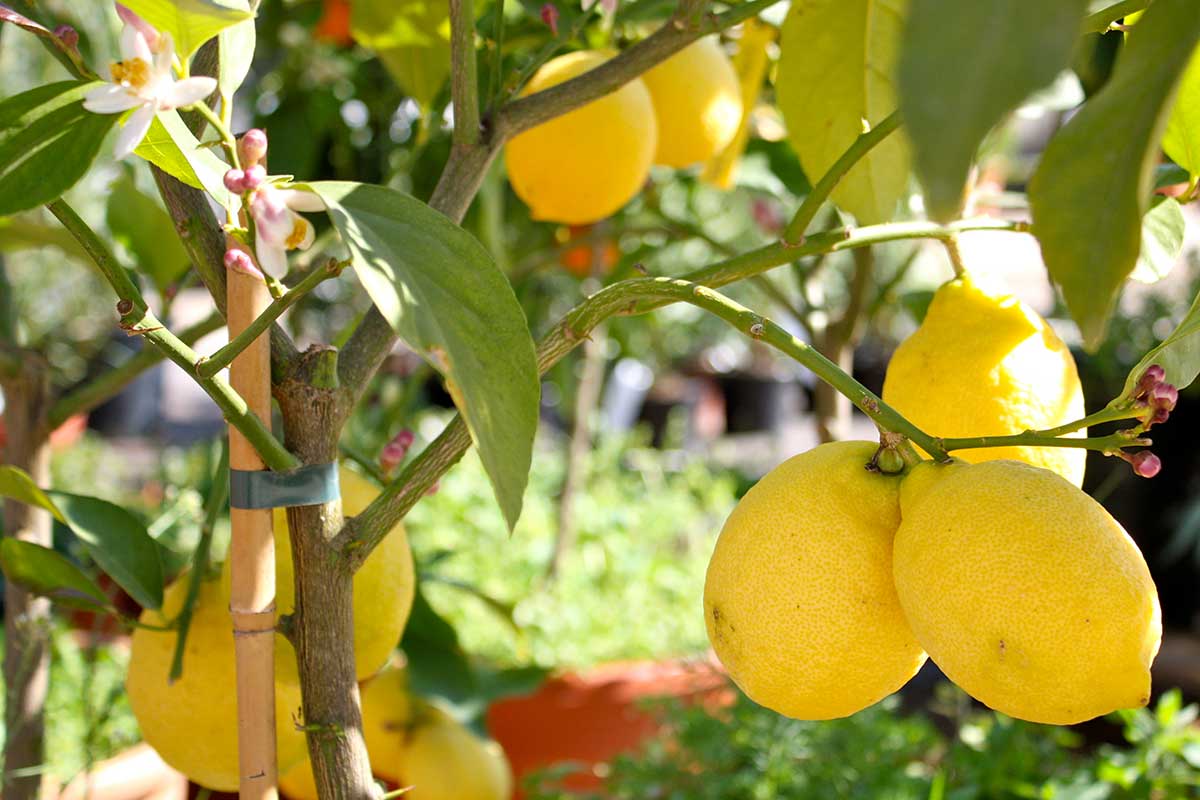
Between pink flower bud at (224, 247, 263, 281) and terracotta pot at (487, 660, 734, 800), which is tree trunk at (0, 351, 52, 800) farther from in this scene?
terracotta pot at (487, 660, 734, 800)

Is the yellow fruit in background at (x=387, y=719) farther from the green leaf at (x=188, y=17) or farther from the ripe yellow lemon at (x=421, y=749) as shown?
the green leaf at (x=188, y=17)

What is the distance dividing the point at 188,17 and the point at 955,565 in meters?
0.23

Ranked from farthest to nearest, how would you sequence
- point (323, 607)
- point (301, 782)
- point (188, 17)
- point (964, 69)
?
point (301, 782) < point (323, 607) < point (188, 17) < point (964, 69)

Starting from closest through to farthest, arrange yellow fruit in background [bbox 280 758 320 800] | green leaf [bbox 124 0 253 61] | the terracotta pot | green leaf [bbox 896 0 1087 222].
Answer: green leaf [bbox 896 0 1087 222] → green leaf [bbox 124 0 253 61] → yellow fruit in background [bbox 280 758 320 800] → the terracotta pot

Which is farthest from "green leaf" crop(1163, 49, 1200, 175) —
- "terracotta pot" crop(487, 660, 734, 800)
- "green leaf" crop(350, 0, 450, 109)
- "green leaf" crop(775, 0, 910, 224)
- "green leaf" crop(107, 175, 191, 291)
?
"terracotta pot" crop(487, 660, 734, 800)

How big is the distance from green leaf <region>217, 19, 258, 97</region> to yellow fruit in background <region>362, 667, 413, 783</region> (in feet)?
1.59

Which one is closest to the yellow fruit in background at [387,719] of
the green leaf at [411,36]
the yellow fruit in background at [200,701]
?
the yellow fruit in background at [200,701]

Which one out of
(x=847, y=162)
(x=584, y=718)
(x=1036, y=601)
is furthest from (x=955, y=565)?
(x=584, y=718)

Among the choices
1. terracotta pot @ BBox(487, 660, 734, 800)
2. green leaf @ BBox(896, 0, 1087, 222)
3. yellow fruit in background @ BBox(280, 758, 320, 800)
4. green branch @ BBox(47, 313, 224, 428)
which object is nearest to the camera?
green leaf @ BBox(896, 0, 1087, 222)

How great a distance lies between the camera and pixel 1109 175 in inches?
8.1

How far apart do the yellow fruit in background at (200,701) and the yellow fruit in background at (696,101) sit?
1.11 feet

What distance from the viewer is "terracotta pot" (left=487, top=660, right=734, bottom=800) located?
96 cm

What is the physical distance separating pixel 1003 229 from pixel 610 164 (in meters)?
0.21

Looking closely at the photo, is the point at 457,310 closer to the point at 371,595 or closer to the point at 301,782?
the point at 371,595
